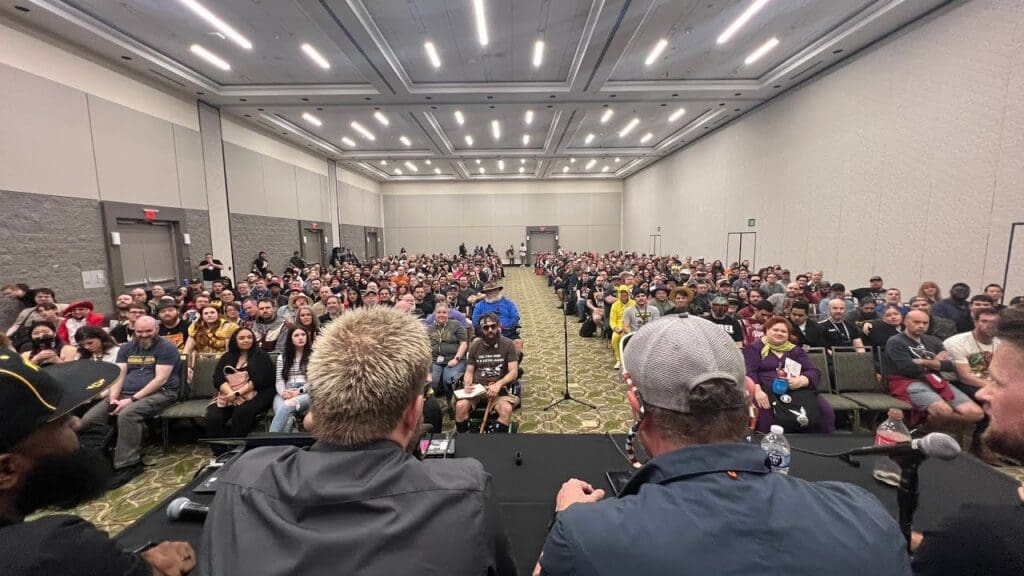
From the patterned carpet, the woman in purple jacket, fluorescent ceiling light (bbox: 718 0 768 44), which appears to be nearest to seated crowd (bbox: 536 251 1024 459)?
the woman in purple jacket

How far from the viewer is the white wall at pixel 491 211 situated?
87.6 feet

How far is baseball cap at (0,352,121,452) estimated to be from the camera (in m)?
0.95

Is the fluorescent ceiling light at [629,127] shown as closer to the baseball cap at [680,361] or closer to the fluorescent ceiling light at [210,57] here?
the fluorescent ceiling light at [210,57]

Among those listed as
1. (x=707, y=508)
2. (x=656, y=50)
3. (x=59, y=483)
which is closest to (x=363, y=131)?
(x=656, y=50)

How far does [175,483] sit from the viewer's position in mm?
3518

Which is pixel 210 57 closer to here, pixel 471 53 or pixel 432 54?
pixel 432 54

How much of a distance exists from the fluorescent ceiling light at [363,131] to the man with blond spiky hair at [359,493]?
14778 mm

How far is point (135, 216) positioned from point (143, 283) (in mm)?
1656

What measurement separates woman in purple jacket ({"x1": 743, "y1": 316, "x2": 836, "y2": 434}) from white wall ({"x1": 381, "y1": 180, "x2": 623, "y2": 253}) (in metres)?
23.9

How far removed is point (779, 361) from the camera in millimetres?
3787

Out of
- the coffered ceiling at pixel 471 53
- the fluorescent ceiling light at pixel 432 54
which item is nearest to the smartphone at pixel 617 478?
the coffered ceiling at pixel 471 53

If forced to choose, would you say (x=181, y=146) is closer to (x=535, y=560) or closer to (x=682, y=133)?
(x=535, y=560)

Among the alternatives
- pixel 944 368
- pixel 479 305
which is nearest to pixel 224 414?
pixel 479 305

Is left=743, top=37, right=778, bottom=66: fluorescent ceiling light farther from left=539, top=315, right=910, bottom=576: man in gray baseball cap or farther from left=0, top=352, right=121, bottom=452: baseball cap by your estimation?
left=0, top=352, right=121, bottom=452: baseball cap
